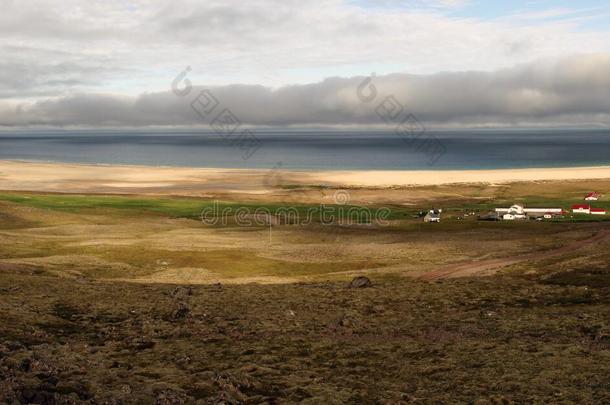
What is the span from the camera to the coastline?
125500 millimetres

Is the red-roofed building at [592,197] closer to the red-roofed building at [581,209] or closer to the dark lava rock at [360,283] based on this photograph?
the red-roofed building at [581,209]

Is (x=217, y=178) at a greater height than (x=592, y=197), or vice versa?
(x=217, y=178)

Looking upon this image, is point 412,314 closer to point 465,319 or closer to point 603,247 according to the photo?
point 465,319

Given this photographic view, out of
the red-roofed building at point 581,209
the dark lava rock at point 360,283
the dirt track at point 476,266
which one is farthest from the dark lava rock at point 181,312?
the red-roofed building at point 581,209

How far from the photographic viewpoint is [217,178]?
147 m

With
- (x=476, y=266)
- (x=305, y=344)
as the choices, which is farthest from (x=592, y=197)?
(x=305, y=344)

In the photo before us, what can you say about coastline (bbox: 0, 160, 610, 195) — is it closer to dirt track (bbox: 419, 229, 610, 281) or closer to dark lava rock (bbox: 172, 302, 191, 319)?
dirt track (bbox: 419, 229, 610, 281)

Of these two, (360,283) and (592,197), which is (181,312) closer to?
(360,283)

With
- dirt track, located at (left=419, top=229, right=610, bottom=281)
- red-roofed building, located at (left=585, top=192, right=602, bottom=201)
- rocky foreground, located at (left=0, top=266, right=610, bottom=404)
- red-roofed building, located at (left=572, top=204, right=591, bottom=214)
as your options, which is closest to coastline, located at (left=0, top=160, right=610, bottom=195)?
red-roofed building, located at (left=585, top=192, right=602, bottom=201)

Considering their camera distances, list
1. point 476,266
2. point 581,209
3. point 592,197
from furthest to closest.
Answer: point 592,197 → point 581,209 → point 476,266

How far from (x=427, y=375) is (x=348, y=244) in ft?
134

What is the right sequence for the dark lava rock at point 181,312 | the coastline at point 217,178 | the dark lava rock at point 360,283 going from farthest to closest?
the coastline at point 217,178 → the dark lava rock at point 360,283 → the dark lava rock at point 181,312

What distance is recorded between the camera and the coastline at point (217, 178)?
12550 cm

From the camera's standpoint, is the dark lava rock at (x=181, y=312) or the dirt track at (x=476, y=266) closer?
the dark lava rock at (x=181, y=312)
